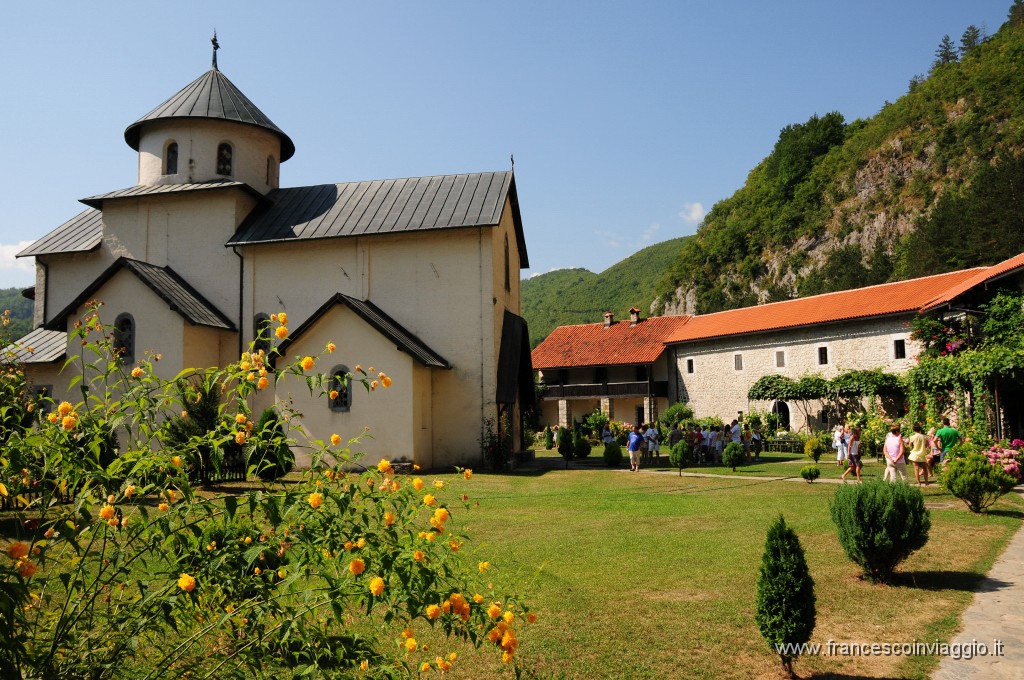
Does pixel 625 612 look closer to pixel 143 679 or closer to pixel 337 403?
pixel 143 679

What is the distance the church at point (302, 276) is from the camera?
67.1 ft

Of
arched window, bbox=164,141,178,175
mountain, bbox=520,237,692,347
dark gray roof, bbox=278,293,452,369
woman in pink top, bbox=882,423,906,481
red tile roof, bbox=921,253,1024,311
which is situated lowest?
woman in pink top, bbox=882,423,906,481

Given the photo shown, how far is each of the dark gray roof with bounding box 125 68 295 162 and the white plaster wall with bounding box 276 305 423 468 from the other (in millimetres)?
9243

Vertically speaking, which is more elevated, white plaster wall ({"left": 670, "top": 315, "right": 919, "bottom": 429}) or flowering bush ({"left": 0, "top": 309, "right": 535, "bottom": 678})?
white plaster wall ({"left": 670, "top": 315, "right": 919, "bottom": 429})

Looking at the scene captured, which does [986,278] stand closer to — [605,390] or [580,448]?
[580,448]

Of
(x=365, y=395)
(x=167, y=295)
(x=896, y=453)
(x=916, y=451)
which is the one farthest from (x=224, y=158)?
(x=916, y=451)

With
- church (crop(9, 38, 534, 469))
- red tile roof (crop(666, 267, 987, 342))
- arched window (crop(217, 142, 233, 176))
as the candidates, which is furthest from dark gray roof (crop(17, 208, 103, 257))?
red tile roof (crop(666, 267, 987, 342))

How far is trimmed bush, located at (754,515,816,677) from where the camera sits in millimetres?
5375

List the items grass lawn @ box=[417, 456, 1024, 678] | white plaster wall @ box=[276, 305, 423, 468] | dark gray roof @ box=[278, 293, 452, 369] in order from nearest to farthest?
grass lawn @ box=[417, 456, 1024, 678] < dark gray roof @ box=[278, 293, 452, 369] < white plaster wall @ box=[276, 305, 423, 468]

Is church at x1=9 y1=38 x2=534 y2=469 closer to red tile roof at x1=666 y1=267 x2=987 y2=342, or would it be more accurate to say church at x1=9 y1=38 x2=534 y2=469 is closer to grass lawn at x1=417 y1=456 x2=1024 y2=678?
grass lawn at x1=417 y1=456 x2=1024 y2=678

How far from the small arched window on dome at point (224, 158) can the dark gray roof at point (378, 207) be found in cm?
167

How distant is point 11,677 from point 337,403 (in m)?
18.3

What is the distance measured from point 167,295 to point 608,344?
29.6 meters

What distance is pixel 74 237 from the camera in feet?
81.8
